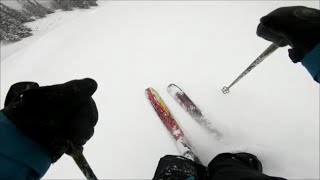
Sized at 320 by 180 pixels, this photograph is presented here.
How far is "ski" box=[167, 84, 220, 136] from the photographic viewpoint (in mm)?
2932

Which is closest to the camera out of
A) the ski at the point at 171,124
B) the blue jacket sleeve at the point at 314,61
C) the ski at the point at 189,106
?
the blue jacket sleeve at the point at 314,61

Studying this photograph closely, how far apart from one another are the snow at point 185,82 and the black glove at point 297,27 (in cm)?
117

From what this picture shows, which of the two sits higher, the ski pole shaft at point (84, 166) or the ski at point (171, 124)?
the ski pole shaft at point (84, 166)

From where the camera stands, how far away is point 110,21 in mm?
6496

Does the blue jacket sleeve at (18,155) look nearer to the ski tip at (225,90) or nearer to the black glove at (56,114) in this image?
the black glove at (56,114)

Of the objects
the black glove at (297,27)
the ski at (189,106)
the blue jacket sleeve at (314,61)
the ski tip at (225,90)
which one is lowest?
the ski at (189,106)

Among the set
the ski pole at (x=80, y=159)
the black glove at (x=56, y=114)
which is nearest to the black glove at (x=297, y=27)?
the black glove at (x=56, y=114)

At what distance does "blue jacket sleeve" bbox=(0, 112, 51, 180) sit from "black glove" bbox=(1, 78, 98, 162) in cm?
3

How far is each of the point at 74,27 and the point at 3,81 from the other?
2.45 metres

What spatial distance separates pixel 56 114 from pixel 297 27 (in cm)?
174

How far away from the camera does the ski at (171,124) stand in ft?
8.54

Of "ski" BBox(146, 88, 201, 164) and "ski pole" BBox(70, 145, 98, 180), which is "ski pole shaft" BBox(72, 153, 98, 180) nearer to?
"ski pole" BBox(70, 145, 98, 180)

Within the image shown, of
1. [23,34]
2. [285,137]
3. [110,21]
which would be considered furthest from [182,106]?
[23,34]

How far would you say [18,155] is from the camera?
1.17 m
